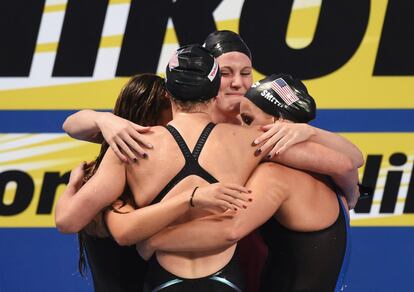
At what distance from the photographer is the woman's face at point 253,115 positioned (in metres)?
3.69

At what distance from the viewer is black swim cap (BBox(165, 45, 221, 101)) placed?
340cm

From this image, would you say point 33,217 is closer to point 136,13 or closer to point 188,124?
point 136,13

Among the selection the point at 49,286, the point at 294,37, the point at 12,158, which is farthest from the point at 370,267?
the point at 12,158

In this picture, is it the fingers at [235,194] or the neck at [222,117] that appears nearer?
the fingers at [235,194]

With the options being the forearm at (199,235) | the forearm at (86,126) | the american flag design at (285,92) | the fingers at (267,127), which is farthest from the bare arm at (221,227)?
the forearm at (86,126)

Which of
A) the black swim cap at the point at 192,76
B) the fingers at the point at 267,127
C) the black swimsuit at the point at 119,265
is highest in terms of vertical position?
the black swim cap at the point at 192,76

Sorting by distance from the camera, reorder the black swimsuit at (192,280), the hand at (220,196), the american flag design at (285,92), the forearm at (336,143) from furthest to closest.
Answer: the american flag design at (285,92) → the forearm at (336,143) → the black swimsuit at (192,280) → the hand at (220,196)

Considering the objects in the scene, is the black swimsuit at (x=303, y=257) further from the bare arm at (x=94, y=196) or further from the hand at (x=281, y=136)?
the bare arm at (x=94, y=196)

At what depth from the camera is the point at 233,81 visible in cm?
436

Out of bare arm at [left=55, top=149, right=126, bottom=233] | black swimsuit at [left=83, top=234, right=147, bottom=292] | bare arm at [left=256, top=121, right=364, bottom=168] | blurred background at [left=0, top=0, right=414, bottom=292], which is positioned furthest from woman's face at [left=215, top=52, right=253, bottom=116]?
blurred background at [left=0, top=0, right=414, bottom=292]

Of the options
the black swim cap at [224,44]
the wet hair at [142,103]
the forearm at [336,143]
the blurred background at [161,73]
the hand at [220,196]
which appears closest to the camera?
the hand at [220,196]

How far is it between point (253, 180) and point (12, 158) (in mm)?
3143

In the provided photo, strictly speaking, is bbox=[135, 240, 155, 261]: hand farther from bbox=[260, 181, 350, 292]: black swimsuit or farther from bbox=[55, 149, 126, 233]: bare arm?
bbox=[260, 181, 350, 292]: black swimsuit

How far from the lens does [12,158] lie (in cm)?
608
